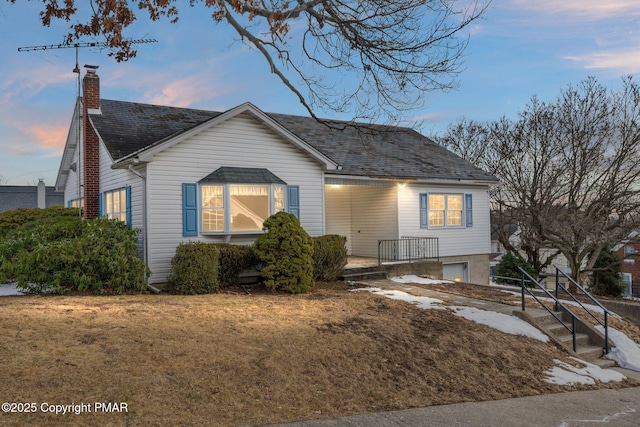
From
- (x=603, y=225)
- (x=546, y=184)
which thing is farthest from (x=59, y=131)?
(x=603, y=225)

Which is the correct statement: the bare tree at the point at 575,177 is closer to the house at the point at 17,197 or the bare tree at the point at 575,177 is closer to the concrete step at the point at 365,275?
→ the concrete step at the point at 365,275

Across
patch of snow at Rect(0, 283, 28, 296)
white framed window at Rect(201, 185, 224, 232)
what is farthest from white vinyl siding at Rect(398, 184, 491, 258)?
patch of snow at Rect(0, 283, 28, 296)

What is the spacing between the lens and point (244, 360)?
6121mm

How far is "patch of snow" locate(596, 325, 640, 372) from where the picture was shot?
874 centimetres

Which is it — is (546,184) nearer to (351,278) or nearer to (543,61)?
(543,61)

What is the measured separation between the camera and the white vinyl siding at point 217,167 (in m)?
12.3

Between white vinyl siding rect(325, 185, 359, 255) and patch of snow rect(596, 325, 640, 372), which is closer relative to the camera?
patch of snow rect(596, 325, 640, 372)

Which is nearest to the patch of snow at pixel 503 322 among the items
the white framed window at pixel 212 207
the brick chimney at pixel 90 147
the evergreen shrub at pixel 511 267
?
the white framed window at pixel 212 207

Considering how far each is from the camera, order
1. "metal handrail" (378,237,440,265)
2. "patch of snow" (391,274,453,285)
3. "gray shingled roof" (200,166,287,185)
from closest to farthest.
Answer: "gray shingled roof" (200,166,287,185) → "patch of snow" (391,274,453,285) → "metal handrail" (378,237,440,265)

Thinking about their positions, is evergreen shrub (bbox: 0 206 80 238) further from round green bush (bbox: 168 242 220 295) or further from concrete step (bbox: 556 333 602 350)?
concrete step (bbox: 556 333 602 350)

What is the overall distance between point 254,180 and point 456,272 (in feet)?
32.5

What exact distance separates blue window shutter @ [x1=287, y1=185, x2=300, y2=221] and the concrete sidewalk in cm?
900

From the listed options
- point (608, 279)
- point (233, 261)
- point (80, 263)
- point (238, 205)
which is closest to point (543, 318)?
point (233, 261)

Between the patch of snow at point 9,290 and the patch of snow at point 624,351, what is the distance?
12.2m
